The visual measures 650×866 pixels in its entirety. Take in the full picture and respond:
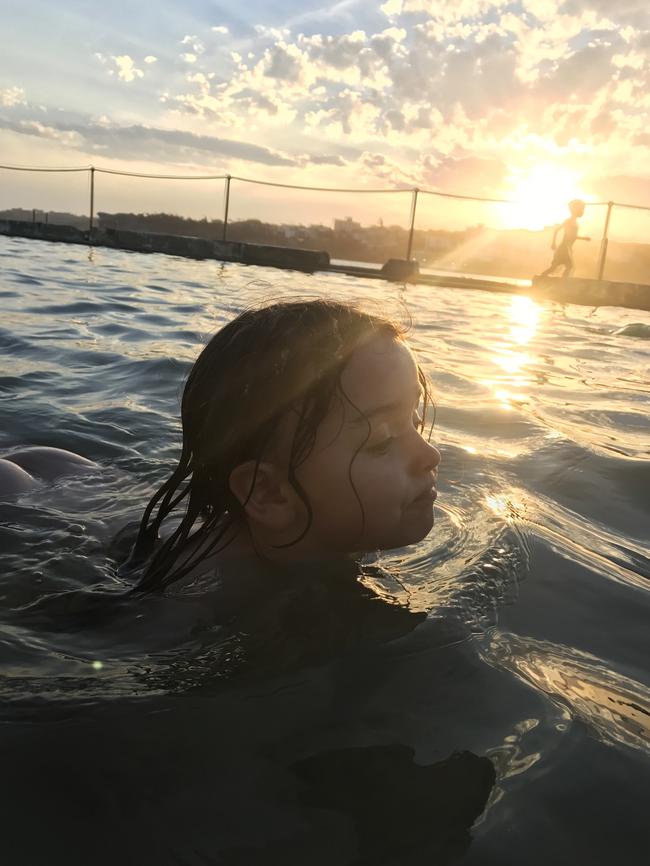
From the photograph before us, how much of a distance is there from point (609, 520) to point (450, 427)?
4.00 feet

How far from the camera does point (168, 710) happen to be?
51.7 inches

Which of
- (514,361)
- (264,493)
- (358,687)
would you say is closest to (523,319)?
(514,361)

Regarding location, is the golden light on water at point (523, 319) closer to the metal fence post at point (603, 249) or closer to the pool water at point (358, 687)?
the metal fence post at point (603, 249)

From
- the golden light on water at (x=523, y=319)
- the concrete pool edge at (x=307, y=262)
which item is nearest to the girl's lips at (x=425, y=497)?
the golden light on water at (x=523, y=319)

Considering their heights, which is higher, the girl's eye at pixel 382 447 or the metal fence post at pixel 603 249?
the metal fence post at pixel 603 249

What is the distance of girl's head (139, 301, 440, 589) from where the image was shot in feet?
5.70

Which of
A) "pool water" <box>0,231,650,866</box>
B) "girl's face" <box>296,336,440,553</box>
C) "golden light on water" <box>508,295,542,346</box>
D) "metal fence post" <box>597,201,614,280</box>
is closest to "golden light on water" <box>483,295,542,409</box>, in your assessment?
"golden light on water" <box>508,295,542,346</box>

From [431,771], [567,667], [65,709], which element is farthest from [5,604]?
[567,667]

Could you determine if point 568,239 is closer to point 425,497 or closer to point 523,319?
point 523,319

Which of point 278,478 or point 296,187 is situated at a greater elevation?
point 296,187

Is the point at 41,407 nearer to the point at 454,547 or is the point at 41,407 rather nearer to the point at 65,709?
the point at 454,547

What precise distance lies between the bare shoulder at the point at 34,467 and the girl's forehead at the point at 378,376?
5.13 feet

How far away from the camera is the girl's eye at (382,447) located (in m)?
1.74

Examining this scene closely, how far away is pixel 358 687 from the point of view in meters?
1.40
